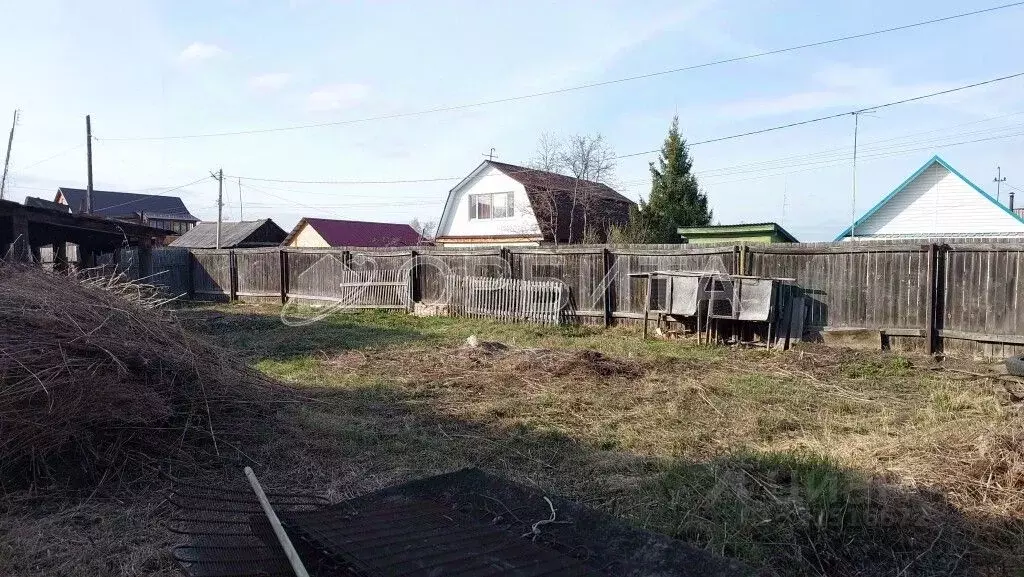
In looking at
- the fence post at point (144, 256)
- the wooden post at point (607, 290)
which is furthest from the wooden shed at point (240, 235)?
the wooden post at point (607, 290)

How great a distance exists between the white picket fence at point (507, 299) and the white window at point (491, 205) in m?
13.4

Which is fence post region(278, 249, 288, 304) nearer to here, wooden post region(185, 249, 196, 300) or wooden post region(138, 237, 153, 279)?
wooden post region(138, 237, 153, 279)

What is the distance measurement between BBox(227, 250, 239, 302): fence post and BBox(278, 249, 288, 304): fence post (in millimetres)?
2194

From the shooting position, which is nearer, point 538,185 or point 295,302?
point 295,302

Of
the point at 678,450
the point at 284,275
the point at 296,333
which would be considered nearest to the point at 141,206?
the point at 284,275

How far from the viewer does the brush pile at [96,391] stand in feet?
13.3

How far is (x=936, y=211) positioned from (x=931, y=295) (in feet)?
44.5

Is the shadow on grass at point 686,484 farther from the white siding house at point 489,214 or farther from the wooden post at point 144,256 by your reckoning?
the white siding house at point 489,214

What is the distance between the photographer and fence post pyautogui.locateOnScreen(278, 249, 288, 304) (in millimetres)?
18719

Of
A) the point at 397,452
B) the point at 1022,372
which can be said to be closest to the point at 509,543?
the point at 397,452

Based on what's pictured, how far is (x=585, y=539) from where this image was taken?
2.88 metres

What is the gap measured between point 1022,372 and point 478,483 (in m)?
7.65

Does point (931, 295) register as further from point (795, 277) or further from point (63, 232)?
point (63, 232)

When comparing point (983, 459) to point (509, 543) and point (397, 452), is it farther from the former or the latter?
point (397, 452)
